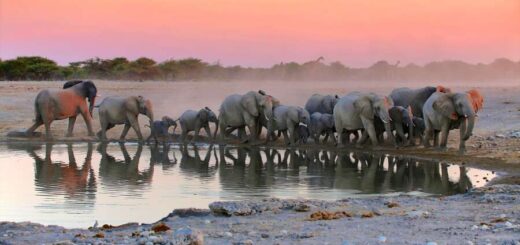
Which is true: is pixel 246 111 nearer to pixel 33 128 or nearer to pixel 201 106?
pixel 33 128

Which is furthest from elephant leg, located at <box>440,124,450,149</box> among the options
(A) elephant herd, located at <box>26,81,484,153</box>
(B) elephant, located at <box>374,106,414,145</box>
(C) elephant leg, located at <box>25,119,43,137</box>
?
(C) elephant leg, located at <box>25,119,43,137</box>

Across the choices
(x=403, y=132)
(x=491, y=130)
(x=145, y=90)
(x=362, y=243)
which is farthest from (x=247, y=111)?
(x=145, y=90)

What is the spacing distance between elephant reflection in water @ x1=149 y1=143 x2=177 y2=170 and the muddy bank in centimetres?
785

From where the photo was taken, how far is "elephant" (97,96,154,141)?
27688mm

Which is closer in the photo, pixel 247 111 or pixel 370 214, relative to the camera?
pixel 370 214

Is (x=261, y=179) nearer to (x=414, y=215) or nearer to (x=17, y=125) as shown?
(x=414, y=215)

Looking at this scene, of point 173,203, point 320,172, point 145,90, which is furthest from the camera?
point 145,90

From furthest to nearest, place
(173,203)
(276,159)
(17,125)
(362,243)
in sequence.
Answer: (17,125)
(276,159)
(173,203)
(362,243)

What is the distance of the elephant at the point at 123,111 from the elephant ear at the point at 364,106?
5959 millimetres

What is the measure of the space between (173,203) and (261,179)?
375 centimetres

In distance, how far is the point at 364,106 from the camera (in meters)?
25.0

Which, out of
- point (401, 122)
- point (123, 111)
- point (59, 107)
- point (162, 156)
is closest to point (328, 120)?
point (401, 122)

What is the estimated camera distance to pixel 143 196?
1566 centimetres

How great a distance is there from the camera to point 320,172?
19.7 metres
